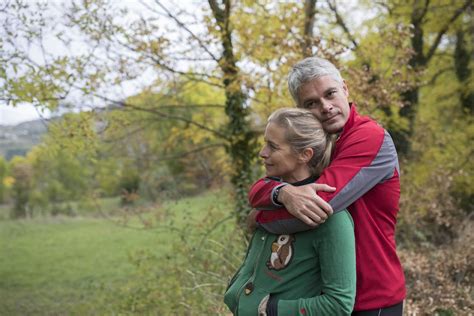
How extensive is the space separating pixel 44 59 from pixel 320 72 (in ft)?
15.4

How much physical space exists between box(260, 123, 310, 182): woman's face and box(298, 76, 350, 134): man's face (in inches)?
10.0

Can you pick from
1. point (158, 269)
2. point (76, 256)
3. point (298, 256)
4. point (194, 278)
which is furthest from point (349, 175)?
point (76, 256)

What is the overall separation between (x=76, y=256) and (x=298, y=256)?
13.7 meters

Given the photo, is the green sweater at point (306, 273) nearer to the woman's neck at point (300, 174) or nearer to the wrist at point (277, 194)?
the wrist at point (277, 194)

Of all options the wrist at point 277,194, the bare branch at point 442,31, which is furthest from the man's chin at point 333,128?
the bare branch at point 442,31

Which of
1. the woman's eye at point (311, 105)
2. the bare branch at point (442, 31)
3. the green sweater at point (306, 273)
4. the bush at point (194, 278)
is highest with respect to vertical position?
the bare branch at point (442, 31)

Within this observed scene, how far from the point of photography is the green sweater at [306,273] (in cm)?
171

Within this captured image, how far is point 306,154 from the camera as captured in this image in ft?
6.27

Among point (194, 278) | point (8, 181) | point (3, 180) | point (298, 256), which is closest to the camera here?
point (298, 256)

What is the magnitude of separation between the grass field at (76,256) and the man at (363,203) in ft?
17.4

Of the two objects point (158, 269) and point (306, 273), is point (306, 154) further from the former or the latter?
point (158, 269)

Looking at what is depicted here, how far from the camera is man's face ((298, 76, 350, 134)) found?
2.10 m

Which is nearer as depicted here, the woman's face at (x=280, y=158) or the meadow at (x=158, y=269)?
the woman's face at (x=280, y=158)

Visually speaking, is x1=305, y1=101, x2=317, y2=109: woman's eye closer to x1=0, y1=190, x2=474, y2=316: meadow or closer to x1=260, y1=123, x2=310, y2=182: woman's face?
x1=260, y1=123, x2=310, y2=182: woman's face
